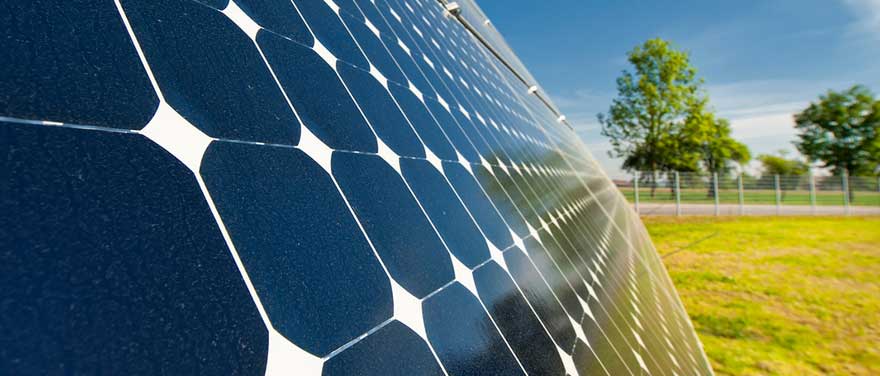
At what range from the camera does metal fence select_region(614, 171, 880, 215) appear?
3347cm

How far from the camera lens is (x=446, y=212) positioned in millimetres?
Answer: 1275

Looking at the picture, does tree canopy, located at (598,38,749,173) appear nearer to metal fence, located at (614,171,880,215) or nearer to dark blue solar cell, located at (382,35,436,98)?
metal fence, located at (614,171,880,215)

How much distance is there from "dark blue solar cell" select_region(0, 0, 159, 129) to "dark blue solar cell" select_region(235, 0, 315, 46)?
388 millimetres

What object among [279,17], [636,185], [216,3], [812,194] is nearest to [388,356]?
[216,3]

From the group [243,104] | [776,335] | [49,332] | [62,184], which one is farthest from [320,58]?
[776,335]

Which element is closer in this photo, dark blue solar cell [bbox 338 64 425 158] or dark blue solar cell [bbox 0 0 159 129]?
dark blue solar cell [bbox 0 0 159 129]

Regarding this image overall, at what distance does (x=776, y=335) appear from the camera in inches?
342

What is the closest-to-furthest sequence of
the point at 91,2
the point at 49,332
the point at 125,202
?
the point at 49,332 → the point at 125,202 → the point at 91,2

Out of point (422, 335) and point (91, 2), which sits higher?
point (91, 2)

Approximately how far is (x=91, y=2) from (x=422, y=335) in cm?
71

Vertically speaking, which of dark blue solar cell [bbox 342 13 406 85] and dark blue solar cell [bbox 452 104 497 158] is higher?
dark blue solar cell [bbox 342 13 406 85]

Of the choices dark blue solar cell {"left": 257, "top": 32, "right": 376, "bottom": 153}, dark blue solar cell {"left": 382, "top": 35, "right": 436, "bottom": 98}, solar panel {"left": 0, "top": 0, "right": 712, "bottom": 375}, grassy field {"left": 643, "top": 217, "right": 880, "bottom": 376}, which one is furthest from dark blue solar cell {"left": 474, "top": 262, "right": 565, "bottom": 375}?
grassy field {"left": 643, "top": 217, "right": 880, "bottom": 376}

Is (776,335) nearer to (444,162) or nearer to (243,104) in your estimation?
(444,162)

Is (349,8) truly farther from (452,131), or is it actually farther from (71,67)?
(71,67)
